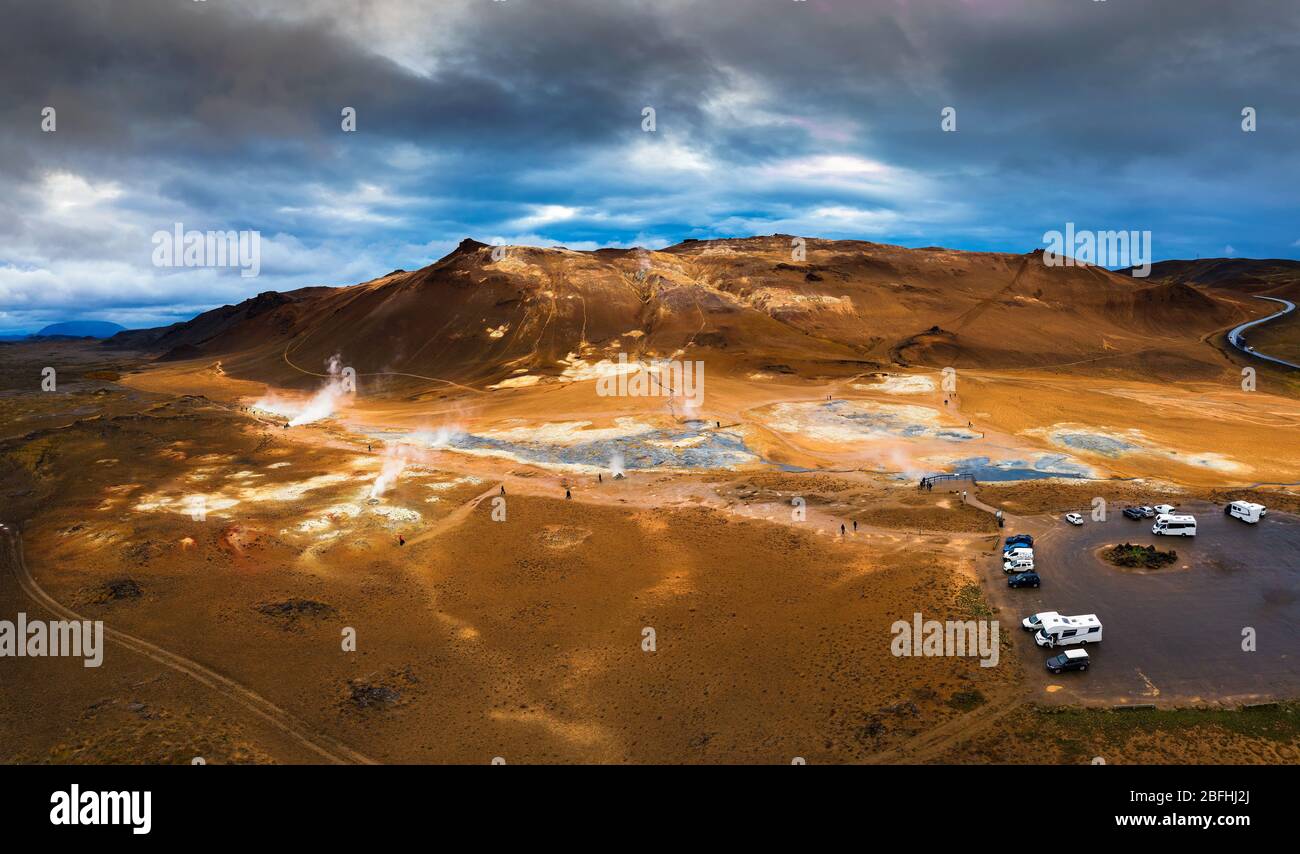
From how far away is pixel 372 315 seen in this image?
532 feet

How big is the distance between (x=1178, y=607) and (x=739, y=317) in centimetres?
12013

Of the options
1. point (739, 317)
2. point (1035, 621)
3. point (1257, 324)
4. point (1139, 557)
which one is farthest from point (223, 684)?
point (1257, 324)

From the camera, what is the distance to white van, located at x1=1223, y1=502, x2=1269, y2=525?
4781 centimetres

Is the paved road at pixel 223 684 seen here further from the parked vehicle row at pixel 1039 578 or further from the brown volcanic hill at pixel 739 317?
the brown volcanic hill at pixel 739 317

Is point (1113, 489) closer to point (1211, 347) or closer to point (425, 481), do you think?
point (425, 481)

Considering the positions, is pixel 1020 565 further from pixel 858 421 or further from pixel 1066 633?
pixel 858 421

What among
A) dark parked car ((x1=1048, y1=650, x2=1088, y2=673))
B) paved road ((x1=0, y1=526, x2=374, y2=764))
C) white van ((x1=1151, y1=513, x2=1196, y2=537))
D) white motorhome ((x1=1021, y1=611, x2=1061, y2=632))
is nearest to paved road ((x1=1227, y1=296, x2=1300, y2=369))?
white van ((x1=1151, y1=513, x2=1196, y2=537))

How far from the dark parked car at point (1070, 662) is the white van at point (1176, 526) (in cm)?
2280

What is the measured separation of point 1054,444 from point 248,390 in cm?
14819

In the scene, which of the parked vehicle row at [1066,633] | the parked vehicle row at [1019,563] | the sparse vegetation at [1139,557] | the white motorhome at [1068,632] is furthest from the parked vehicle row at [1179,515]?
the white motorhome at [1068,632]

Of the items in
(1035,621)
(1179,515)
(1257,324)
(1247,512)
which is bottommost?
(1035,621)

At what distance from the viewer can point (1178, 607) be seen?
3638 centimetres

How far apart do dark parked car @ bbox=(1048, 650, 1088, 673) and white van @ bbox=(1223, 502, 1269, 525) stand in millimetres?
30322

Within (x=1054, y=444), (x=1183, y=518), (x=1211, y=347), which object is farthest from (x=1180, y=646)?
(x=1211, y=347)
